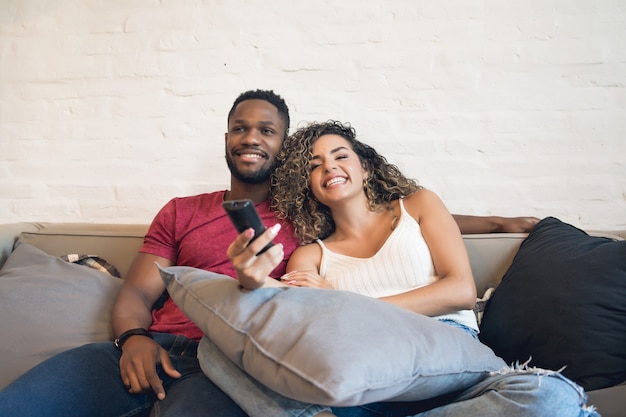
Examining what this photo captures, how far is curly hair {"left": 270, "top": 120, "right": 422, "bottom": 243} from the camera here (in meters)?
1.42

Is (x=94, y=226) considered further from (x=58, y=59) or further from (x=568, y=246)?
(x=568, y=246)

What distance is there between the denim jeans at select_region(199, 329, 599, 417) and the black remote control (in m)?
0.29

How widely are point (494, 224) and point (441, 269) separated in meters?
0.38

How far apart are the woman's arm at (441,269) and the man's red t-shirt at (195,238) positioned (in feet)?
1.31

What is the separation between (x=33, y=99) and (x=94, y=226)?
63 centimetres

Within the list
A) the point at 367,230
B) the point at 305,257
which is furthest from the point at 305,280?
the point at 367,230

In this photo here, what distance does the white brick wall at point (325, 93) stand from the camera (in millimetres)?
1598

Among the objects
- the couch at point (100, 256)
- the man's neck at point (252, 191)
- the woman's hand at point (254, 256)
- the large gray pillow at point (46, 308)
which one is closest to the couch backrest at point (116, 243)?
the couch at point (100, 256)

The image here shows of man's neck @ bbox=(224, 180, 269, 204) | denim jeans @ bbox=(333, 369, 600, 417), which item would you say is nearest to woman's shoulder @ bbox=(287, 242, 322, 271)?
man's neck @ bbox=(224, 180, 269, 204)

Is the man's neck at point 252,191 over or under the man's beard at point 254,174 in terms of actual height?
under

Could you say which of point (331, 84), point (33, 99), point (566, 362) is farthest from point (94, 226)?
point (566, 362)

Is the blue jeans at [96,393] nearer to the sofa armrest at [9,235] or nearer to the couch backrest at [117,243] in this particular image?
the couch backrest at [117,243]

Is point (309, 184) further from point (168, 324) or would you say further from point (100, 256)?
point (100, 256)

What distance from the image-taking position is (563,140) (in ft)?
5.26
